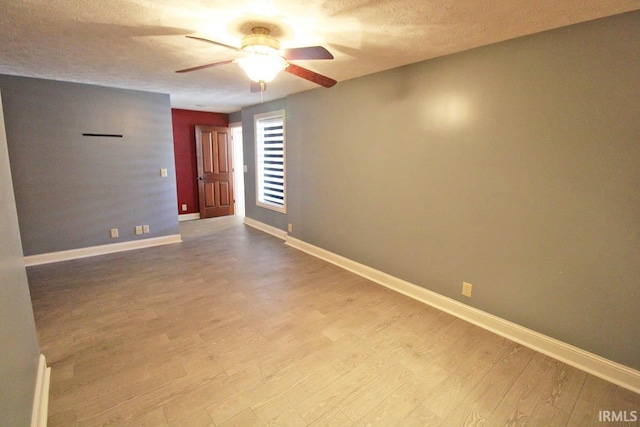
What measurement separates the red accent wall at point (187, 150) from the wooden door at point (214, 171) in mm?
186

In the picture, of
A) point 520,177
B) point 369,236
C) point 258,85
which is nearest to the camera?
point 520,177

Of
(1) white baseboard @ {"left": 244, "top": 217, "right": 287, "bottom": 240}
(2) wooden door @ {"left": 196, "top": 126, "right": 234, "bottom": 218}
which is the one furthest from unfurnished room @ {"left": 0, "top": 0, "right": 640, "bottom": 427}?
(2) wooden door @ {"left": 196, "top": 126, "right": 234, "bottom": 218}

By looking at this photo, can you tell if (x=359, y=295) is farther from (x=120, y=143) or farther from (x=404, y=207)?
(x=120, y=143)

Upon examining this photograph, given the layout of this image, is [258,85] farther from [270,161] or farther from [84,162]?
[84,162]

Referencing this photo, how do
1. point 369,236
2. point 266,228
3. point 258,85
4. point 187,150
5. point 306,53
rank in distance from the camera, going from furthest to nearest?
1. point 187,150
2. point 266,228
3. point 369,236
4. point 258,85
5. point 306,53

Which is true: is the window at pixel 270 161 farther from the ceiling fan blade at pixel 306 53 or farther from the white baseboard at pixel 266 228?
the ceiling fan blade at pixel 306 53

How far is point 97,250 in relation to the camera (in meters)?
4.46

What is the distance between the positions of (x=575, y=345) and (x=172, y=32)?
3773 millimetres

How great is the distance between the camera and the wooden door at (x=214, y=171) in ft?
22.6

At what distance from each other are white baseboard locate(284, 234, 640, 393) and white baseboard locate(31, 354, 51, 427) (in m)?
2.94

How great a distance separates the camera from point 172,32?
2275mm

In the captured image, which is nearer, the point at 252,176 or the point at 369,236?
the point at 369,236

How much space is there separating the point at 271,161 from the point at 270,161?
0.12 feet

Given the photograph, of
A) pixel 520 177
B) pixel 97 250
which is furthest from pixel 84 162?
pixel 520 177
